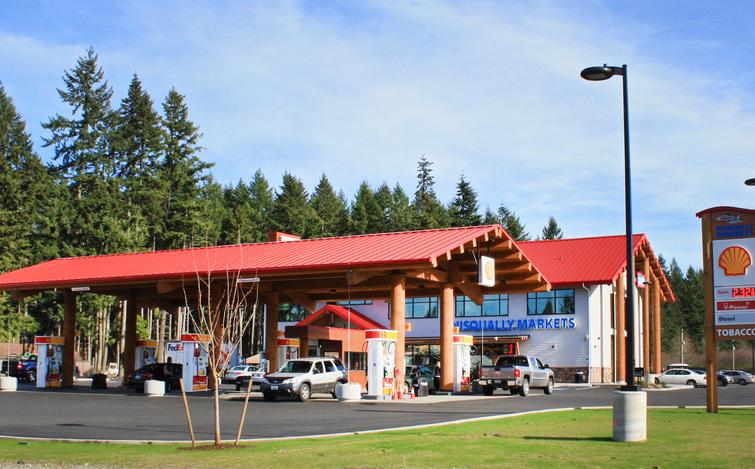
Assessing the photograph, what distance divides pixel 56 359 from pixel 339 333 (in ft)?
48.5

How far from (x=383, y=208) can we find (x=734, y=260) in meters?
86.0

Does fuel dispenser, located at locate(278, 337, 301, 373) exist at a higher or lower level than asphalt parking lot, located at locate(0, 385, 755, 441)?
higher

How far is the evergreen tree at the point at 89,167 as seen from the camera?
67.7 metres

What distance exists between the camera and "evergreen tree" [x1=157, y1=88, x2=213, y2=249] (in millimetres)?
73438

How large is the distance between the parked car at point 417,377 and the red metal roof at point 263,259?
5.41 metres

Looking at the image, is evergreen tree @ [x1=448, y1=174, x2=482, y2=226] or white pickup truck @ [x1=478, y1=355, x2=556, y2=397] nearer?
white pickup truck @ [x1=478, y1=355, x2=556, y2=397]

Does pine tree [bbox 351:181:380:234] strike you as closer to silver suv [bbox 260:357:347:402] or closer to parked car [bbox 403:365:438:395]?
parked car [bbox 403:365:438:395]

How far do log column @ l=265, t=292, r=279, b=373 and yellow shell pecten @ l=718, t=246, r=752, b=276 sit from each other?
22038 mm

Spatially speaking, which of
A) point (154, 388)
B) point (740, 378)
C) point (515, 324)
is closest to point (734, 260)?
point (154, 388)

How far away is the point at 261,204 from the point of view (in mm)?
105000

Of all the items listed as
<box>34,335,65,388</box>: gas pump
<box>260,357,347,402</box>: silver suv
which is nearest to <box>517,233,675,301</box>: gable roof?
<box>260,357,347,402</box>: silver suv

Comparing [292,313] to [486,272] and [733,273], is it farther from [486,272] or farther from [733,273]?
[733,273]

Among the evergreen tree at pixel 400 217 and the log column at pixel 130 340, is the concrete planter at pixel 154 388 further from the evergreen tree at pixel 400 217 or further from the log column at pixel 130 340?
the evergreen tree at pixel 400 217

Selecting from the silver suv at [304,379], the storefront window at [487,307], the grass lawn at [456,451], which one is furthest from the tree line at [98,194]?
the grass lawn at [456,451]
